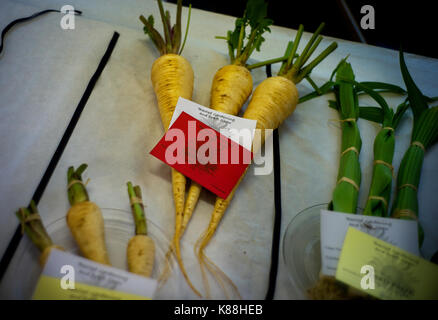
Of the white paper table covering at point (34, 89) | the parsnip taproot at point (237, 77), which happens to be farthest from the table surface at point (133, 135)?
the parsnip taproot at point (237, 77)

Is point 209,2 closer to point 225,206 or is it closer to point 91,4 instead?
point 91,4

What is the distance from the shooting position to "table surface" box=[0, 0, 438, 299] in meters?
0.74

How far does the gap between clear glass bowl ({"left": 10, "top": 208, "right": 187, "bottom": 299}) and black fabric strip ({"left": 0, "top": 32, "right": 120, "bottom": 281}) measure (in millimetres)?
22

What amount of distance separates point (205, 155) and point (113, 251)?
0.31 meters


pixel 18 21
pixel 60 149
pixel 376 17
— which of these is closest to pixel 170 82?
pixel 60 149

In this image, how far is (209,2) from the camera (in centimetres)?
157

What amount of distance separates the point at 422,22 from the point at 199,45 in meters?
0.93

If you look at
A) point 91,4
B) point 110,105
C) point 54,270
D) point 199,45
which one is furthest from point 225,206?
point 91,4

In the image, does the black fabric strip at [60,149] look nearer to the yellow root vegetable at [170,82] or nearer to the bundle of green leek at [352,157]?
the yellow root vegetable at [170,82]

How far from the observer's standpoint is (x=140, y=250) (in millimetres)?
612

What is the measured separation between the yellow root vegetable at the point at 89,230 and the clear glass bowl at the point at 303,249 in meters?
0.40

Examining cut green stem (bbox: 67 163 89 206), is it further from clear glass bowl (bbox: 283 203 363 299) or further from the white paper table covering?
clear glass bowl (bbox: 283 203 363 299)

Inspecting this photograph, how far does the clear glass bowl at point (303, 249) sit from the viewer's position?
0.66 meters

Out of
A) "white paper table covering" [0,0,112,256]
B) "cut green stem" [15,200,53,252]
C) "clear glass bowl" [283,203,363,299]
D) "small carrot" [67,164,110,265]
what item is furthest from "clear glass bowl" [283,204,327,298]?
"white paper table covering" [0,0,112,256]
